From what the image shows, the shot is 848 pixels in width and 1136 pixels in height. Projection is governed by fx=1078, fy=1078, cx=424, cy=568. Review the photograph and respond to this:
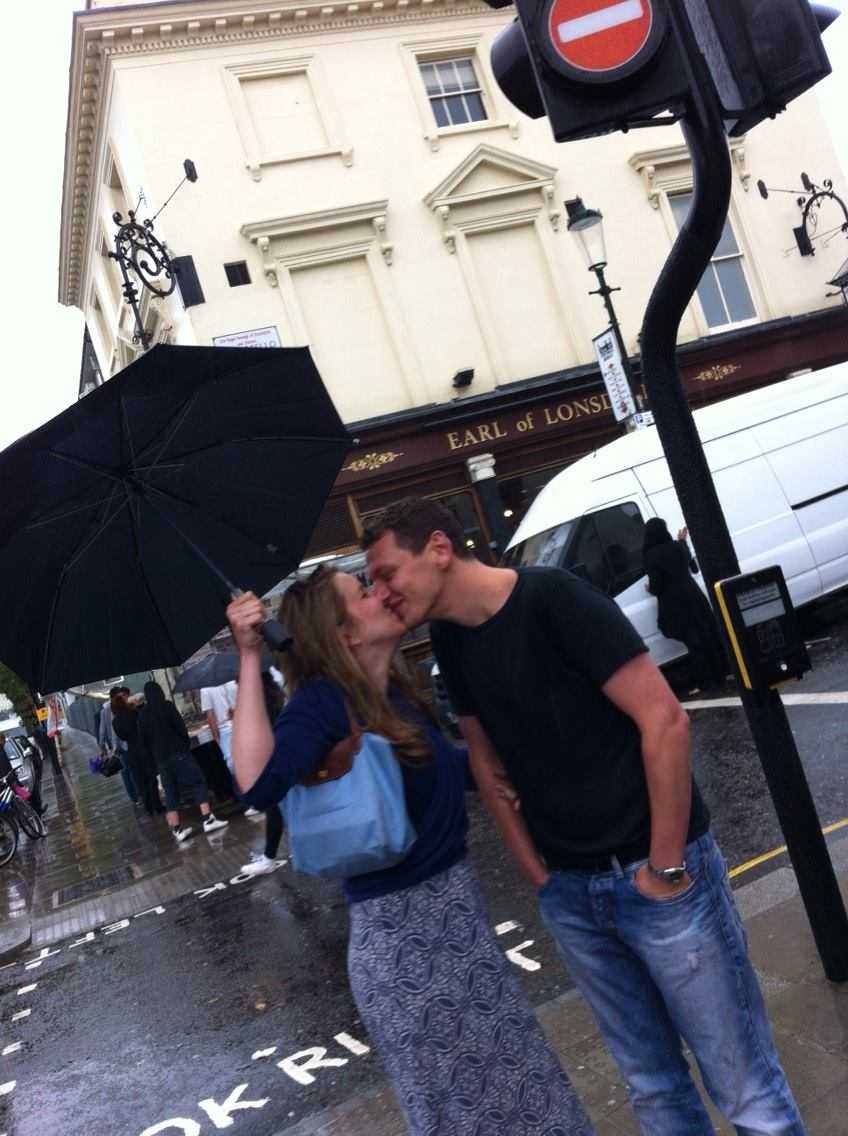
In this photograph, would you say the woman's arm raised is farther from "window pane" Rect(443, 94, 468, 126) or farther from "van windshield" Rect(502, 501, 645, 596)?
"window pane" Rect(443, 94, 468, 126)

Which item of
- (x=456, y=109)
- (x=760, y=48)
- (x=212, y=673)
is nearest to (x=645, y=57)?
(x=760, y=48)

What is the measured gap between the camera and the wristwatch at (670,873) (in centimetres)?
234

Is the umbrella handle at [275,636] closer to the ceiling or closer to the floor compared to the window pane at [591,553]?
closer to the ceiling

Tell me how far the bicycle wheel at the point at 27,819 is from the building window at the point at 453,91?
43.1 feet

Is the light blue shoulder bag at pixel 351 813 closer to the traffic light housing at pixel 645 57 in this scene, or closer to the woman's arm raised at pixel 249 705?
the woman's arm raised at pixel 249 705

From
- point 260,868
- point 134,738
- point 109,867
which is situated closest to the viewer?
point 260,868

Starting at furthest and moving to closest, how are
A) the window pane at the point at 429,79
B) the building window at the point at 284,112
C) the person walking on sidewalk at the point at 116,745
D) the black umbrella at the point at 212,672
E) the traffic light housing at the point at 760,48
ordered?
the window pane at the point at 429,79 < the building window at the point at 284,112 < the person walking on sidewalk at the point at 116,745 < the black umbrella at the point at 212,672 < the traffic light housing at the point at 760,48

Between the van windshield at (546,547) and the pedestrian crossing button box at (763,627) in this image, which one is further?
the van windshield at (546,547)

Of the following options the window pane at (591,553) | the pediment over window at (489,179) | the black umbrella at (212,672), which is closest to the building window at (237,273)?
the pediment over window at (489,179)

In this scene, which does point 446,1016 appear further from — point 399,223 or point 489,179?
point 489,179

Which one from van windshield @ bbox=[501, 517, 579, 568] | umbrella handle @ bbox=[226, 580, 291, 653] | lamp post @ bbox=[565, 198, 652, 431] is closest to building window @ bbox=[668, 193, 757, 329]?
lamp post @ bbox=[565, 198, 652, 431]

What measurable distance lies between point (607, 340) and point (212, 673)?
7038mm

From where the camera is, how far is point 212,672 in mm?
10688

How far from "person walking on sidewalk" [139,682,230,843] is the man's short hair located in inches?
382
